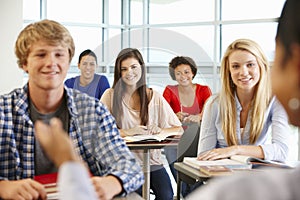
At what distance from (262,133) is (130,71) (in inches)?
55.0

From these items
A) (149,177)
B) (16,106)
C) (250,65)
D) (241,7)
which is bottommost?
(149,177)

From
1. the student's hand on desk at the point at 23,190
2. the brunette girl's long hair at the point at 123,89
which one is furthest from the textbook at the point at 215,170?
the brunette girl's long hair at the point at 123,89

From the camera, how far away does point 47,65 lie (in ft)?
5.82

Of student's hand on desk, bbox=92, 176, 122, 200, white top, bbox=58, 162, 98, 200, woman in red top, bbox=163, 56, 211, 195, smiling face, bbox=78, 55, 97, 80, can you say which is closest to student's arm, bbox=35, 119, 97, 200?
white top, bbox=58, 162, 98, 200

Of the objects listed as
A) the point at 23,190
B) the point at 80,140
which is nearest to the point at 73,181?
the point at 23,190

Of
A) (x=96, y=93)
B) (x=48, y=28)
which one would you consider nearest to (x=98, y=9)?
(x=96, y=93)

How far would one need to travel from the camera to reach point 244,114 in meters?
2.98

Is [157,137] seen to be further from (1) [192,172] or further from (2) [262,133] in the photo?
(1) [192,172]

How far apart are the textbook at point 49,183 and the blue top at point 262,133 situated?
1477 mm

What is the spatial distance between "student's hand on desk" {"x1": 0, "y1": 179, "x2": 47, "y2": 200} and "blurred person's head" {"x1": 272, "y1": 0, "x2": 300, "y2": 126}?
3.95 feet

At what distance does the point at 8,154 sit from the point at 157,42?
4472 millimetres

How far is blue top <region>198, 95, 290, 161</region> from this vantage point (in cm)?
282

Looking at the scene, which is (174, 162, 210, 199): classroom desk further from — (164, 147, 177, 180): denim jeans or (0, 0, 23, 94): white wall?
(0, 0, 23, 94): white wall

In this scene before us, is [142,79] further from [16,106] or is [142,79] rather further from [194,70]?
[16,106]
